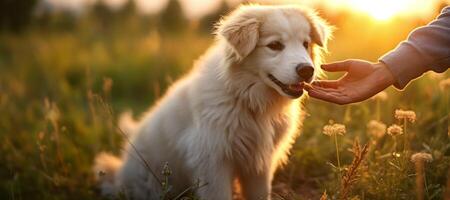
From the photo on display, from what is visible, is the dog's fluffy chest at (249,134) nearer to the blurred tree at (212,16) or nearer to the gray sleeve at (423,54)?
the gray sleeve at (423,54)

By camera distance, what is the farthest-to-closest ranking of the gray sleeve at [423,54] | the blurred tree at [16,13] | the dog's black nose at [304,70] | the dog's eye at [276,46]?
the blurred tree at [16,13]
the dog's eye at [276,46]
the dog's black nose at [304,70]
the gray sleeve at [423,54]

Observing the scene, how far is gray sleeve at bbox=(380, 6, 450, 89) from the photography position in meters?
2.84

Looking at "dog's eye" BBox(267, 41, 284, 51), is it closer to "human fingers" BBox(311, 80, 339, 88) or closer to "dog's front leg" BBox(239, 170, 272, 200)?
"human fingers" BBox(311, 80, 339, 88)

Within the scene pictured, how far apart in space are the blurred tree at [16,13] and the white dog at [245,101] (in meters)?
9.57

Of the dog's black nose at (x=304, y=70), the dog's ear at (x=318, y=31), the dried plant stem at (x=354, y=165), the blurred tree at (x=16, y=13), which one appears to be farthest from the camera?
the blurred tree at (x=16, y=13)

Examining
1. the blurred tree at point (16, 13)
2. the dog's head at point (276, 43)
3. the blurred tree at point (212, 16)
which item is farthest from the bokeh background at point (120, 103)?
the blurred tree at point (212, 16)

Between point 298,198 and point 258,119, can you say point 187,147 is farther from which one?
point 298,198

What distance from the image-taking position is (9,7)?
12.1 m

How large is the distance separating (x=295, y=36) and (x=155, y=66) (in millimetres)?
5606

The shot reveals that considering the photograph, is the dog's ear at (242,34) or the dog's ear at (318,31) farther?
the dog's ear at (318,31)

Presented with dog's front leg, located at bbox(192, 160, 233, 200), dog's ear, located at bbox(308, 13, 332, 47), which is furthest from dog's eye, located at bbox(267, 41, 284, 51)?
dog's front leg, located at bbox(192, 160, 233, 200)

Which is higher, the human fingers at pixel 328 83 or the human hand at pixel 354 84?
the human fingers at pixel 328 83

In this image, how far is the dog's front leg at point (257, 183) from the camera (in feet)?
11.9

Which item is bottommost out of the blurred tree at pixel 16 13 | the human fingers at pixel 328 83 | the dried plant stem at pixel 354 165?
the dried plant stem at pixel 354 165
